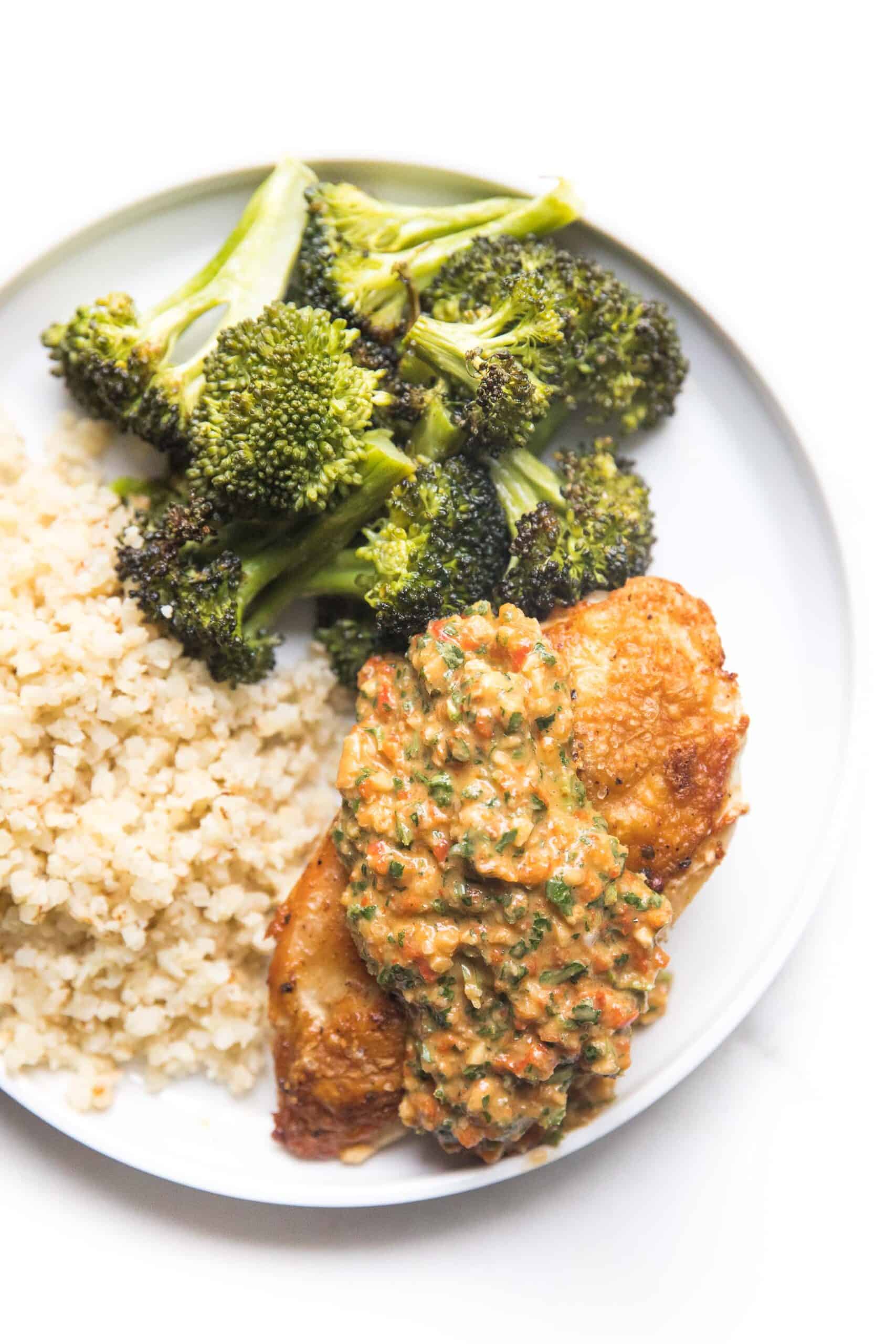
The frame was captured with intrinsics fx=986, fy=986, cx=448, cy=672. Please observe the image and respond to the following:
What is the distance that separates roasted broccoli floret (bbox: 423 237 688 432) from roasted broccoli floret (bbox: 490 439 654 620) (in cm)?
20

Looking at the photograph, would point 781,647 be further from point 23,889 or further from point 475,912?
point 23,889

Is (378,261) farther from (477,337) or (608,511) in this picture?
(608,511)

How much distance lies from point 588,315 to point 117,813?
84.8 inches

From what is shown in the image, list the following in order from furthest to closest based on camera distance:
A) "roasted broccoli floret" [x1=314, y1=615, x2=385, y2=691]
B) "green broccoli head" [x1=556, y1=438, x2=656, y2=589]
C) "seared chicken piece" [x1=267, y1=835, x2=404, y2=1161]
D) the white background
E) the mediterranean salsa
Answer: the white background → "roasted broccoli floret" [x1=314, y1=615, x2=385, y2=691] → "green broccoli head" [x1=556, y1=438, x2=656, y2=589] → "seared chicken piece" [x1=267, y1=835, x2=404, y2=1161] → the mediterranean salsa

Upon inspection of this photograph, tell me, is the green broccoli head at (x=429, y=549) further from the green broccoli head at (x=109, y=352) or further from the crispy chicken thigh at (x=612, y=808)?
the green broccoli head at (x=109, y=352)

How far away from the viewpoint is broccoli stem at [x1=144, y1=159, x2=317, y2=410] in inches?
123

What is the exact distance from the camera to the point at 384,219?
3154 millimetres

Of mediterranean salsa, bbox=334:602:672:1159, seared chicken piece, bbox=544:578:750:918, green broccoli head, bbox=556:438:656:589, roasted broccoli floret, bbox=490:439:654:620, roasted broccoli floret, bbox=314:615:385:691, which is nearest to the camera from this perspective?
mediterranean salsa, bbox=334:602:672:1159

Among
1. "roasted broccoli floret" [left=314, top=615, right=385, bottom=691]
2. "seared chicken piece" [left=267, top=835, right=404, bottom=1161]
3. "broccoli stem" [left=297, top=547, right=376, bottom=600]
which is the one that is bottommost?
"seared chicken piece" [left=267, top=835, right=404, bottom=1161]

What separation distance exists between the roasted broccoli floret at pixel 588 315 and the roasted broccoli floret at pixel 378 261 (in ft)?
0.20

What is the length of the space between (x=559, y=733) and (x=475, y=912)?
53 cm

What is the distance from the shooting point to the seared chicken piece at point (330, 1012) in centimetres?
293

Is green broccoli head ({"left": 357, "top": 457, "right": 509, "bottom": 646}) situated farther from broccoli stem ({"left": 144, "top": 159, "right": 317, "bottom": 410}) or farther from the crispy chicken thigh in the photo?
broccoli stem ({"left": 144, "top": 159, "right": 317, "bottom": 410})

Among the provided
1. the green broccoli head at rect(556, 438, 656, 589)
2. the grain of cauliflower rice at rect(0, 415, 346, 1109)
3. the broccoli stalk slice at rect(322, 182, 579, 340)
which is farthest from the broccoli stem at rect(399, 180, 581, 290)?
the grain of cauliflower rice at rect(0, 415, 346, 1109)
